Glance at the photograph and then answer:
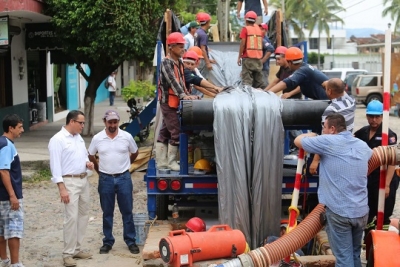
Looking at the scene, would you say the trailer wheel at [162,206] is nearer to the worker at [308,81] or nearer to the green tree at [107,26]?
the worker at [308,81]

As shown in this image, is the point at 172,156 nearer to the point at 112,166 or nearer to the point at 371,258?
the point at 112,166

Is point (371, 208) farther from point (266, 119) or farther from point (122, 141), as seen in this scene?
point (122, 141)

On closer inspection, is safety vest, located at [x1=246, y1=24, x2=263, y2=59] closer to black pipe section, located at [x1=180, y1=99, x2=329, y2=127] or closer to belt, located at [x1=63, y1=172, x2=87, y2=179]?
black pipe section, located at [x1=180, y1=99, x2=329, y2=127]

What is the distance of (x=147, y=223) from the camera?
8258 millimetres

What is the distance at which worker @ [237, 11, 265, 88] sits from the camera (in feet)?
34.9

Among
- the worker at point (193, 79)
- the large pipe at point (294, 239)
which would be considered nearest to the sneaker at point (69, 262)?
the worker at point (193, 79)

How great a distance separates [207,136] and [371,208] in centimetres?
209

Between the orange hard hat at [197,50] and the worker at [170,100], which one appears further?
the orange hard hat at [197,50]

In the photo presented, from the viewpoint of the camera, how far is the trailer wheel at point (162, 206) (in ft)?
27.6

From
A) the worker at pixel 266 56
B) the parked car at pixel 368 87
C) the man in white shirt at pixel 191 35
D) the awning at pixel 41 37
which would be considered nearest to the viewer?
Answer: the worker at pixel 266 56

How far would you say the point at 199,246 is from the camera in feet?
20.7

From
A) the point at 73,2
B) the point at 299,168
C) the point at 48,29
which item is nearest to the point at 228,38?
the point at 73,2

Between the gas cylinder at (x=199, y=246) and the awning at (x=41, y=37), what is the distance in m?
12.8

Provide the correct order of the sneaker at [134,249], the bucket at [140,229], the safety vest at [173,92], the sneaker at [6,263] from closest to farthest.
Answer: the sneaker at [6,263]
the safety vest at [173,92]
the sneaker at [134,249]
the bucket at [140,229]
